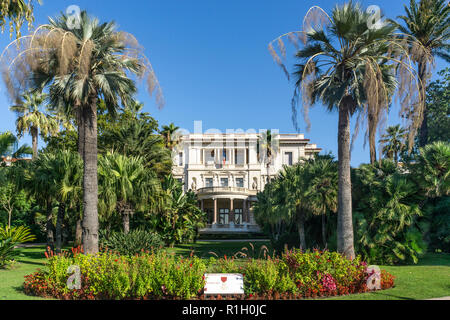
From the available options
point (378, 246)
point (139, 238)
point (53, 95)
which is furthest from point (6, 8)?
point (378, 246)

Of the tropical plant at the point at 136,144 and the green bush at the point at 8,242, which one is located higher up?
the tropical plant at the point at 136,144

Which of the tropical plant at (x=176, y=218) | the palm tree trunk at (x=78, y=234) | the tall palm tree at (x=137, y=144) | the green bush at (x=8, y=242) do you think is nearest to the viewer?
the green bush at (x=8, y=242)

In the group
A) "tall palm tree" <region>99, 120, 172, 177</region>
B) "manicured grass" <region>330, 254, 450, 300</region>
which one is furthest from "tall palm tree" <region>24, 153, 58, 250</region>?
"manicured grass" <region>330, 254, 450, 300</region>

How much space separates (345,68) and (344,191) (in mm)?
4373

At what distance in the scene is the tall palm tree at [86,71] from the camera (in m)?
11.5

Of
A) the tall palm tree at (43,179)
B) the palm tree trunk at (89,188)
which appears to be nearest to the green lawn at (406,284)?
the palm tree trunk at (89,188)

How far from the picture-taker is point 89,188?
1263 centimetres

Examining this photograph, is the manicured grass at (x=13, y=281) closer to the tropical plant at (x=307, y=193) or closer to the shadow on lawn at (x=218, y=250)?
the shadow on lawn at (x=218, y=250)

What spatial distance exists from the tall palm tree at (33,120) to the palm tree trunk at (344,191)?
86.7 ft

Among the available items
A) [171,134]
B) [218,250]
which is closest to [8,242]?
[218,250]

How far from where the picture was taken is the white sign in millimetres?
8281

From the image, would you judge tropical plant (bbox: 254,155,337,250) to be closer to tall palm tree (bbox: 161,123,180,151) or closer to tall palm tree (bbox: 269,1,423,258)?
tall palm tree (bbox: 269,1,423,258)

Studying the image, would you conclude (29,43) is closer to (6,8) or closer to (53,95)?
(6,8)

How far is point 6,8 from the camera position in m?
10.0
